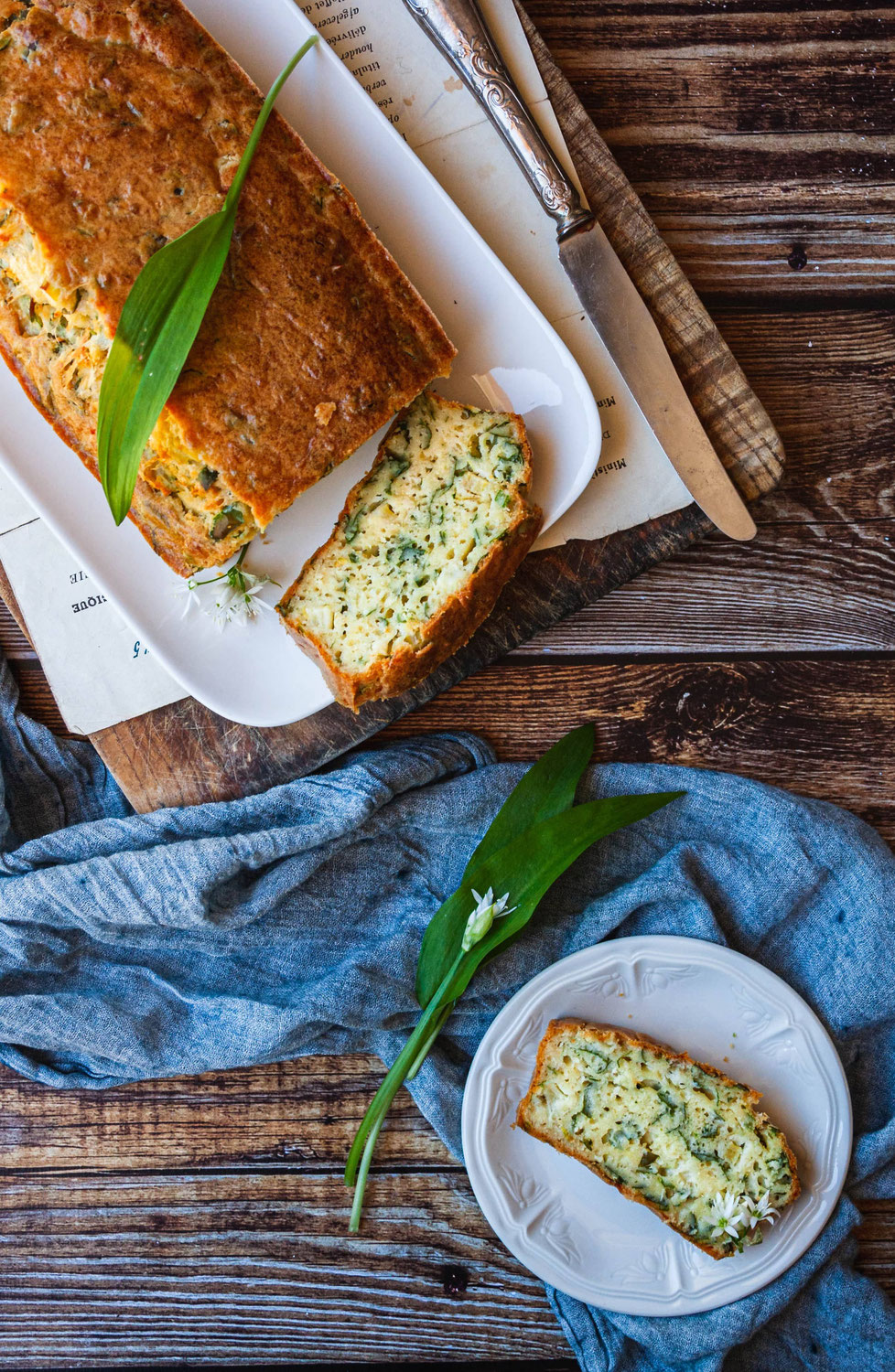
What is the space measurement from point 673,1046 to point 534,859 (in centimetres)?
68

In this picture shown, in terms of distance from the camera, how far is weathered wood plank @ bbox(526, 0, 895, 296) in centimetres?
241

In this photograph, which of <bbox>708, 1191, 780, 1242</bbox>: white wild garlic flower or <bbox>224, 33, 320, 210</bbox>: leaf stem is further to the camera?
<bbox>708, 1191, 780, 1242</bbox>: white wild garlic flower

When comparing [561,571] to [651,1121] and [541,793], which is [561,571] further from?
[651,1121]

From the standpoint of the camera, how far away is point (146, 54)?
196 cm

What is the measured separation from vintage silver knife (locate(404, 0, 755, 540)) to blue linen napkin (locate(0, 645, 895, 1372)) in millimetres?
794

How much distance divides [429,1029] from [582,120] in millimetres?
2394

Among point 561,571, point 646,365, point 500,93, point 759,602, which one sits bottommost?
point 759,602

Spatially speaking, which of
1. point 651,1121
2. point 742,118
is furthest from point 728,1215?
point 742,118

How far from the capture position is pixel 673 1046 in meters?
2.45

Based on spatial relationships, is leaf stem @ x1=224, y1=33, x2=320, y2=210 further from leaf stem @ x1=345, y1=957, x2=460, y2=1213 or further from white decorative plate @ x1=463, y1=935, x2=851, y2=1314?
white decorative plate @ x1=463, y1=935, x2=851, y2=1314

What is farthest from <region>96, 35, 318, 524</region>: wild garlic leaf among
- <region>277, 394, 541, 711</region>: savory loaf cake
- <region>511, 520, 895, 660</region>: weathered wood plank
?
<region>511, 520, 895, 660</region>: weathered wood plank

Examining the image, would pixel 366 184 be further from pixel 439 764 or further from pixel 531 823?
pixel 531 823

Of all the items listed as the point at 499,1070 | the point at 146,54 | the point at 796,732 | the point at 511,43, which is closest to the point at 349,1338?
the point at 499,1070

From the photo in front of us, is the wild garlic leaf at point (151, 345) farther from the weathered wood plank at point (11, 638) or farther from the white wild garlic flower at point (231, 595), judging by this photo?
the weathered wood plank at point (11, 638)
